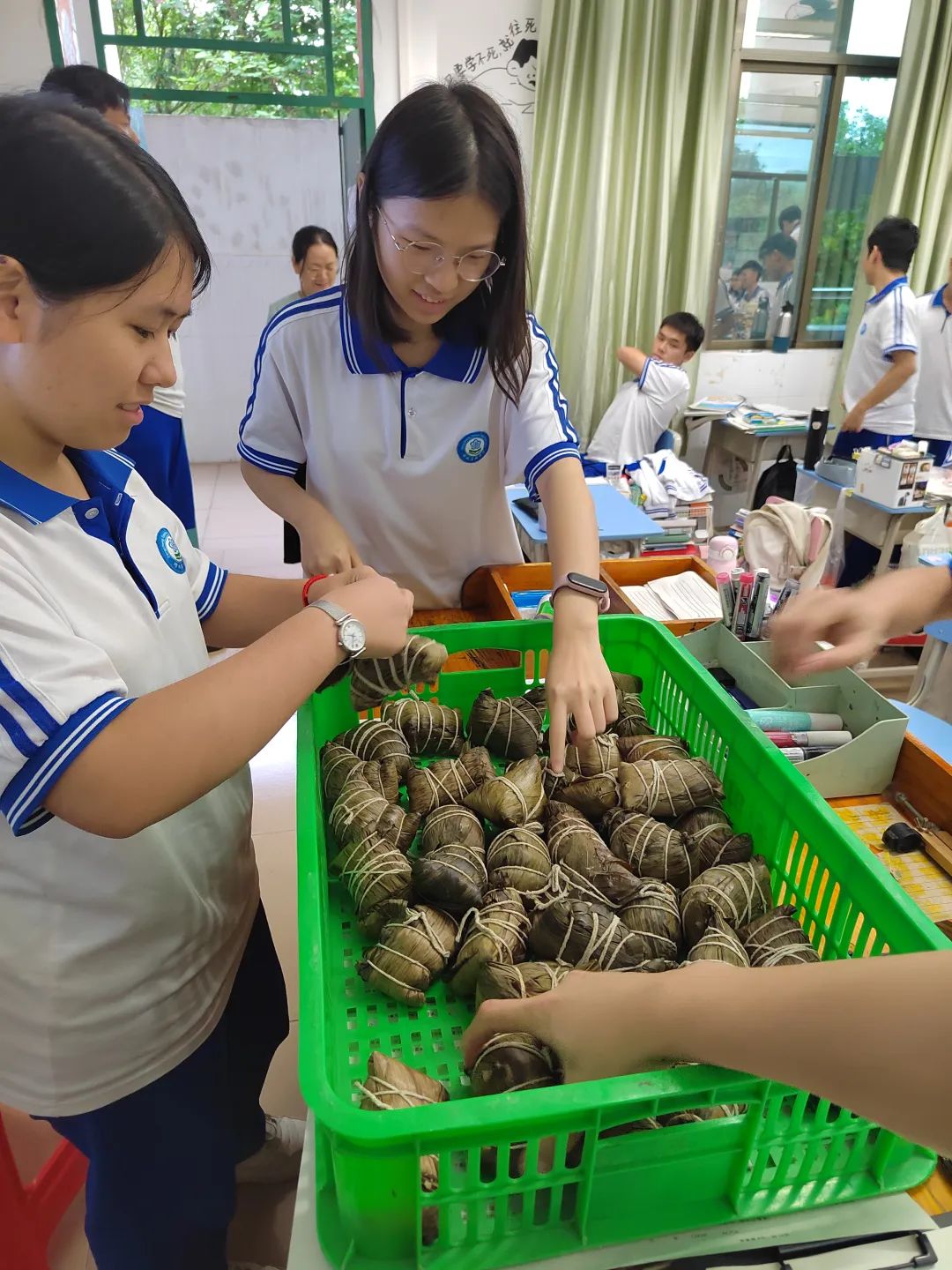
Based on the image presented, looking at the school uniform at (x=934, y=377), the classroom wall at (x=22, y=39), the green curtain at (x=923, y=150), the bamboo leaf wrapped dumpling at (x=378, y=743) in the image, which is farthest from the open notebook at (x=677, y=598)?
the classroom wall at (x=22, y=39)

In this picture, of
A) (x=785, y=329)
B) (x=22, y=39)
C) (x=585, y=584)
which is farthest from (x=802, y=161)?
(x=585, y=584)

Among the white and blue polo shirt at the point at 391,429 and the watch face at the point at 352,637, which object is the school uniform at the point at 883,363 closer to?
the white and blue polo shirt at the point at 391,429

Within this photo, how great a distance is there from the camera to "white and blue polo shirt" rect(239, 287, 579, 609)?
1418 mm

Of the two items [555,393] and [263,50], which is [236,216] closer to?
[263,50]

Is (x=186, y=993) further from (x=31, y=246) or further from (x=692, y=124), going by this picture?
(x=692, y=124)

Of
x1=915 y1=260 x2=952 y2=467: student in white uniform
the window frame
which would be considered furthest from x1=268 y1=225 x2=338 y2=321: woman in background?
x1=915 y1=260 x2=952 y2=467: student in white uniform

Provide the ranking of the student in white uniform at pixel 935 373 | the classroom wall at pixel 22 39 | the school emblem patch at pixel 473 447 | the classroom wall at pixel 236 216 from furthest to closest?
the classroom wall at pixel 236 216
the classroom wall at pixel 22 39
the student in white uniform at pixel 935 373
the school emblem patch at pixel 473 447

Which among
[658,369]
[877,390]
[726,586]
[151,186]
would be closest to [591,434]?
[658,369]

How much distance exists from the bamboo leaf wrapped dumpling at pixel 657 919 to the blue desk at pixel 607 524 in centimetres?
137

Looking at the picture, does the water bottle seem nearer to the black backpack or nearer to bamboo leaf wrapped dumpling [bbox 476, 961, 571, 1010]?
the black backpack

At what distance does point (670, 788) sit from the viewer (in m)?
1.05

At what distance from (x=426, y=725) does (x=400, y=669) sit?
0.50ft

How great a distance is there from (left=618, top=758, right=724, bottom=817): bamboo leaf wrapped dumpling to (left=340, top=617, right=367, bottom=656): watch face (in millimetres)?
438

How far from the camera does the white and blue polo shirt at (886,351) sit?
3.71 m
